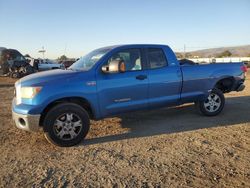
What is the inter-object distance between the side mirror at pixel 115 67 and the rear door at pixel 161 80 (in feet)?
2.58

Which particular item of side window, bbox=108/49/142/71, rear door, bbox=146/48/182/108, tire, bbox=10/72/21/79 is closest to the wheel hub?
side window, bbox=108/49/142/71

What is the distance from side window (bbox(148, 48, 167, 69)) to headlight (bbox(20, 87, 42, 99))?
8.20 ft

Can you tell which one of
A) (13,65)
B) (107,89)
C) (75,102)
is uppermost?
(13,65)

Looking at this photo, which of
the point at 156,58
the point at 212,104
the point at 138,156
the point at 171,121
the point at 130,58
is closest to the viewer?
the point at 138,156

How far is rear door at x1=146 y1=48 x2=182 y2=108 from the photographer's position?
668 centimetres

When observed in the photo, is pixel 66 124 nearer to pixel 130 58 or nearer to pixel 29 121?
pixel 29 121

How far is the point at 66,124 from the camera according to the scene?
5.70m

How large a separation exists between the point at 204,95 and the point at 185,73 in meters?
0.87

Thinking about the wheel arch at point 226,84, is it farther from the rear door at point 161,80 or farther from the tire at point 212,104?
the rear door at point 161,80

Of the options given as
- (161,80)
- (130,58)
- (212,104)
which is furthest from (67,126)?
(212,104)

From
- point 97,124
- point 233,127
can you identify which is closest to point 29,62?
point 97,124

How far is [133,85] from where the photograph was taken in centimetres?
634

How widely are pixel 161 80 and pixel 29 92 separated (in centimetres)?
278

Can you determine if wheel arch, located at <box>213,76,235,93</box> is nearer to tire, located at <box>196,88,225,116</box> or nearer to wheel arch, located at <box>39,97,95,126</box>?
tire, located at <box>196,88,225,116</box>
